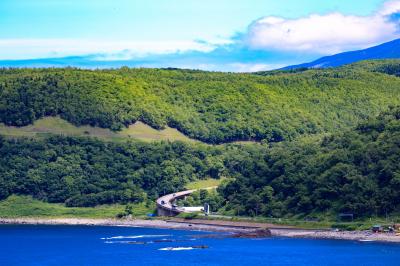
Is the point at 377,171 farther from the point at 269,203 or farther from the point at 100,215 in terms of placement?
the point at 100,215

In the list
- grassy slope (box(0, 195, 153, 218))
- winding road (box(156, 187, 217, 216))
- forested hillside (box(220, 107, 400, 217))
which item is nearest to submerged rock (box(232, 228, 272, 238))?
forested hillside (box(220, 107, 400, 217))

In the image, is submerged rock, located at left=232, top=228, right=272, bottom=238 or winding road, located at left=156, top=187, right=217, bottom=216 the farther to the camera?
winding road, located at left=156, top=187, right=217, bottom=216

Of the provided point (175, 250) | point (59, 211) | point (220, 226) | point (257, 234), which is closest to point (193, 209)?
point (220, 226)

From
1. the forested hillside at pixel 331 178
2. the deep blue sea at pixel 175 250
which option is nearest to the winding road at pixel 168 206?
the forested hillside at pixel 331 178

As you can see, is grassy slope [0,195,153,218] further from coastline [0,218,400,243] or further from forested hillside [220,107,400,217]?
forested hillside [220,107,400,217]

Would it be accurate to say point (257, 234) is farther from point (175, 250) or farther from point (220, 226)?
point (175, 250)
